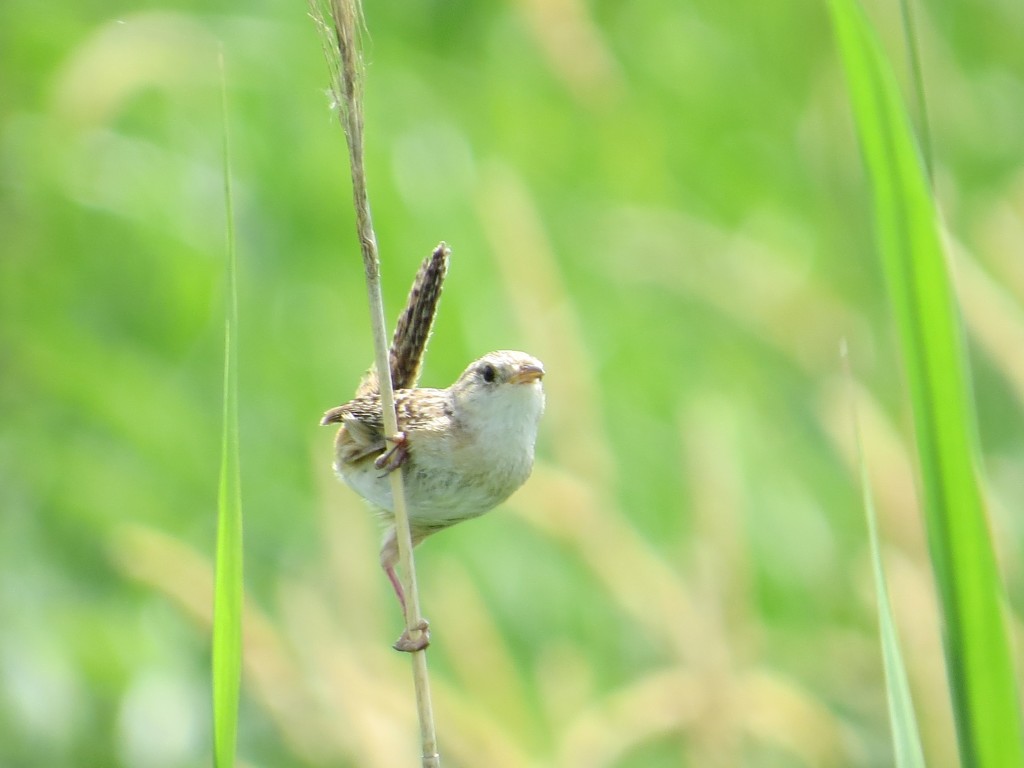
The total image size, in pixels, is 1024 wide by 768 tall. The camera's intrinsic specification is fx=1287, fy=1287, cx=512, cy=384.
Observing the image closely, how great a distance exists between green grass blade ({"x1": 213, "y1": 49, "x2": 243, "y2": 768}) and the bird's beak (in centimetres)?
90

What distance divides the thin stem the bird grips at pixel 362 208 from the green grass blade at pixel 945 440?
500 mm

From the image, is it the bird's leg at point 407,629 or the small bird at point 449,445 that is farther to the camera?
the small bird at point 449,445

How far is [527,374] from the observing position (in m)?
2.23

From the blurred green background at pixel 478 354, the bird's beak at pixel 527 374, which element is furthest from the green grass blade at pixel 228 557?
the blurred green background at pixel 478 354

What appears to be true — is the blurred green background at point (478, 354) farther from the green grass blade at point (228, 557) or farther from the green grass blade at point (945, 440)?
the green grass blade at point (945, 440)

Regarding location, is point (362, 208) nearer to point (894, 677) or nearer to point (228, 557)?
point (228, 557)

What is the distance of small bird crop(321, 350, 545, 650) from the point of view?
6.51ft

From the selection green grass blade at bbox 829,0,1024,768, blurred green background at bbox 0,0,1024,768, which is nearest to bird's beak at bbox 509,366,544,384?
blurred green background at bbox 0,0,1024,768

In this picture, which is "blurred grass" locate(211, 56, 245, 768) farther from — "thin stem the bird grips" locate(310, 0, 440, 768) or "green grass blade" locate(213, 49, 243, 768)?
"thin stem the bird grips" locate(310, 0, 440, 768)

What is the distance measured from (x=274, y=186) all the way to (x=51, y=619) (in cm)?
182

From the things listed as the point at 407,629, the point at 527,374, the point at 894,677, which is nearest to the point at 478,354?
the point at 527,374

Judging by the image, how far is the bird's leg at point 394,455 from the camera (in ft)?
5.65

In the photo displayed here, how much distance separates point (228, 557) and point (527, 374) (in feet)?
3.10

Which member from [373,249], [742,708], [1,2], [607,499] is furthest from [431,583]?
[373,249]
